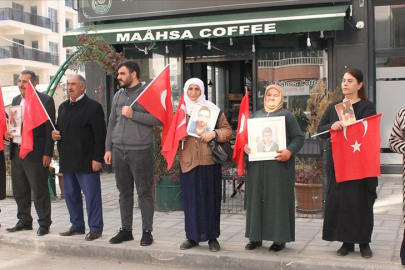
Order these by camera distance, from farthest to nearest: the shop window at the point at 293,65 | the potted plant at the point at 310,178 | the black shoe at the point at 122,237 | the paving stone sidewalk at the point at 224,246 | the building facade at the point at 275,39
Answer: the shop window at the point at 293,65 < the building facade at the point at 275,39 < the potted plant at the point at 310,178 < the black shoe at the point at 122,237 < the paving stone sidewalk at the point at 224,246

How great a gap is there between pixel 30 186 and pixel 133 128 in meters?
1.88

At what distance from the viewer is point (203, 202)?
5492 mm

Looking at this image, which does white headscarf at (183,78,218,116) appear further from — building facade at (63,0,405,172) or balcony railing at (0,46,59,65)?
balcony railing at (0,46,59,65)

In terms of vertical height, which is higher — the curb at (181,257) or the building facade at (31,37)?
the building facade at (31,37)

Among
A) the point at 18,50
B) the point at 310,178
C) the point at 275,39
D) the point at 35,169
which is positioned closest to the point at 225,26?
the point at 275,39

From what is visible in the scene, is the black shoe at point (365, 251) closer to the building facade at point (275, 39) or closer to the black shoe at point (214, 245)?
the black shoe at point (214, 245)

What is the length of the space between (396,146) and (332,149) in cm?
68

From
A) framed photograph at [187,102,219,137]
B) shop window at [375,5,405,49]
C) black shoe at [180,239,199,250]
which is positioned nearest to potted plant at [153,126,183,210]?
black shoe at [180,239,199,250]

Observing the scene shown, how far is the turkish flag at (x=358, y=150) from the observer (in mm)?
5027

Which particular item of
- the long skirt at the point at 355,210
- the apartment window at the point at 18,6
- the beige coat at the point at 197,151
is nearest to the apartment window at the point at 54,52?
the apartment window at the point at 18,6

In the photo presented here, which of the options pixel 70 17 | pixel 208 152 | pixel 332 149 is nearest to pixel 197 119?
pixel 208 152

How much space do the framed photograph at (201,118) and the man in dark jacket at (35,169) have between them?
1.93 m

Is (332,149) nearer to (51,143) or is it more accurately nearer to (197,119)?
(197,119)

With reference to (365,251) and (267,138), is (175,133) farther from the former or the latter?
(365,251)
